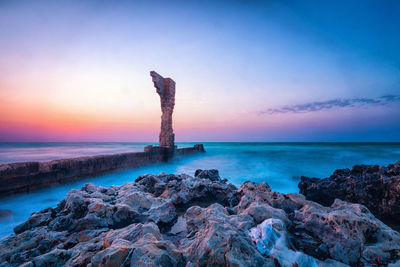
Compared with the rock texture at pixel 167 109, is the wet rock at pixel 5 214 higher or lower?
lower

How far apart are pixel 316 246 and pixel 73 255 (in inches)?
79.9

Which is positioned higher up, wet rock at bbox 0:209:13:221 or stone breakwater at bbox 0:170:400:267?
stone breakwater at bbox 0:170:400:267

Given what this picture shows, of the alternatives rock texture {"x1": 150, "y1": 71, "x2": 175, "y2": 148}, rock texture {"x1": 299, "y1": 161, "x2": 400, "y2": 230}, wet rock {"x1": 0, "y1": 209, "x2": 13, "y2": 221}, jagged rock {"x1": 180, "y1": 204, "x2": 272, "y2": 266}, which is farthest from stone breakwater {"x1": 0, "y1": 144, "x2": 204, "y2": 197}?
rock texture {"x1": 299, "y1": 161, "x2": 400, "y2": 230}

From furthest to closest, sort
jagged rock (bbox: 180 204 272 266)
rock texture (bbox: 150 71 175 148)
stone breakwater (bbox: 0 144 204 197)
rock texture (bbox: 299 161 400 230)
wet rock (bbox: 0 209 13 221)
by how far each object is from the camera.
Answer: rock texture (bbox: 150 71 175 148) → stone breakwater (bbox: 0 144 204 197) → wet rock (bbox: 0 209 13 221) → rock texture (bbox: 299 161 400 230) → jagged rock (bbox: 180 204 272 266)

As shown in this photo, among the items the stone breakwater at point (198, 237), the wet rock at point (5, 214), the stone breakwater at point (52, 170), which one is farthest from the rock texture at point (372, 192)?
the stone breakwater at point (52, 170)

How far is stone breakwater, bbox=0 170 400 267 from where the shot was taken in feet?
3.94

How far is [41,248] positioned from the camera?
1.58 meters

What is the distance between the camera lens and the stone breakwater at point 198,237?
120 centimetres

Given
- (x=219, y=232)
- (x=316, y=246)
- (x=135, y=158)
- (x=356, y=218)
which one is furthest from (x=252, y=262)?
(x=135, y=158)

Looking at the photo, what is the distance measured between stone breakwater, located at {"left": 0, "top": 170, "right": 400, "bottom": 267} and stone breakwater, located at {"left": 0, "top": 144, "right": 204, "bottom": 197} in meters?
2.24

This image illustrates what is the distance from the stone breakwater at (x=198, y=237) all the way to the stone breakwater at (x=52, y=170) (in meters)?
2.24

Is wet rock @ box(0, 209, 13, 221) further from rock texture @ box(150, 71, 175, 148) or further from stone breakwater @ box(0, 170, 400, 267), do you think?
rock texture @ box(150, 71, 175, 148)

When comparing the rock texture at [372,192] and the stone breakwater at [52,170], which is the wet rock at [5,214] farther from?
the rock texture at [372,192]

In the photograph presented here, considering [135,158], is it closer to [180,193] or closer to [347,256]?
[180,193]
